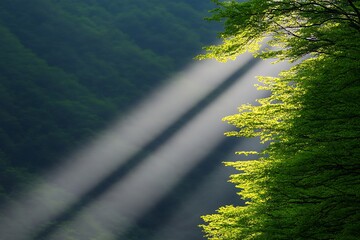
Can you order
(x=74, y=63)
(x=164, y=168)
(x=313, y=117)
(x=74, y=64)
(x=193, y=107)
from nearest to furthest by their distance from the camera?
(x=313, y=117)
(x=164, y=168)
(x=193, y=107)
(x=74, y=64)
(x=74, y=63)

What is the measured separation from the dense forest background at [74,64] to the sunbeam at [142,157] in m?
2.18

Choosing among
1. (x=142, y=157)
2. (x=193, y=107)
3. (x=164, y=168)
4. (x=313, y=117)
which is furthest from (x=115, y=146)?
(x=313, y=117)

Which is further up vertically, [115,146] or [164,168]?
[115,146]

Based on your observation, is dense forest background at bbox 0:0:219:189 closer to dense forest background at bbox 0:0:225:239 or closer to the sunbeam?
dense forest background at bbox 0:0:225:239

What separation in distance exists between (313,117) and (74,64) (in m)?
65.5

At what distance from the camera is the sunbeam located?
3816cm

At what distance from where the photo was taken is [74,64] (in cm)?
7012

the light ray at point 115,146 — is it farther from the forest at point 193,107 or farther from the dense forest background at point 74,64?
the dense forest background at point 74,64

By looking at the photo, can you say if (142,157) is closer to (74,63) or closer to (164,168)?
(164,168)

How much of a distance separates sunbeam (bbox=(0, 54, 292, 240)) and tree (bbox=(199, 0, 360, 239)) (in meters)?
28.7

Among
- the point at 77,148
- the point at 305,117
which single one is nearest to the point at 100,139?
the point at 77,148

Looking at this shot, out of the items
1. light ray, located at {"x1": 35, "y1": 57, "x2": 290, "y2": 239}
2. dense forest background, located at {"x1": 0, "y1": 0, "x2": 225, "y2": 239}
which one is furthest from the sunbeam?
dense forest background, located at {"x1": 0, "y1": 0, "x2": 225, "y2": 239}

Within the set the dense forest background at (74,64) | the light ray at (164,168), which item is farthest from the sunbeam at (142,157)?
the dense forest background at (74,64)

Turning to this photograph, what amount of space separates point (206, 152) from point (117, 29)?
34.4 meters
